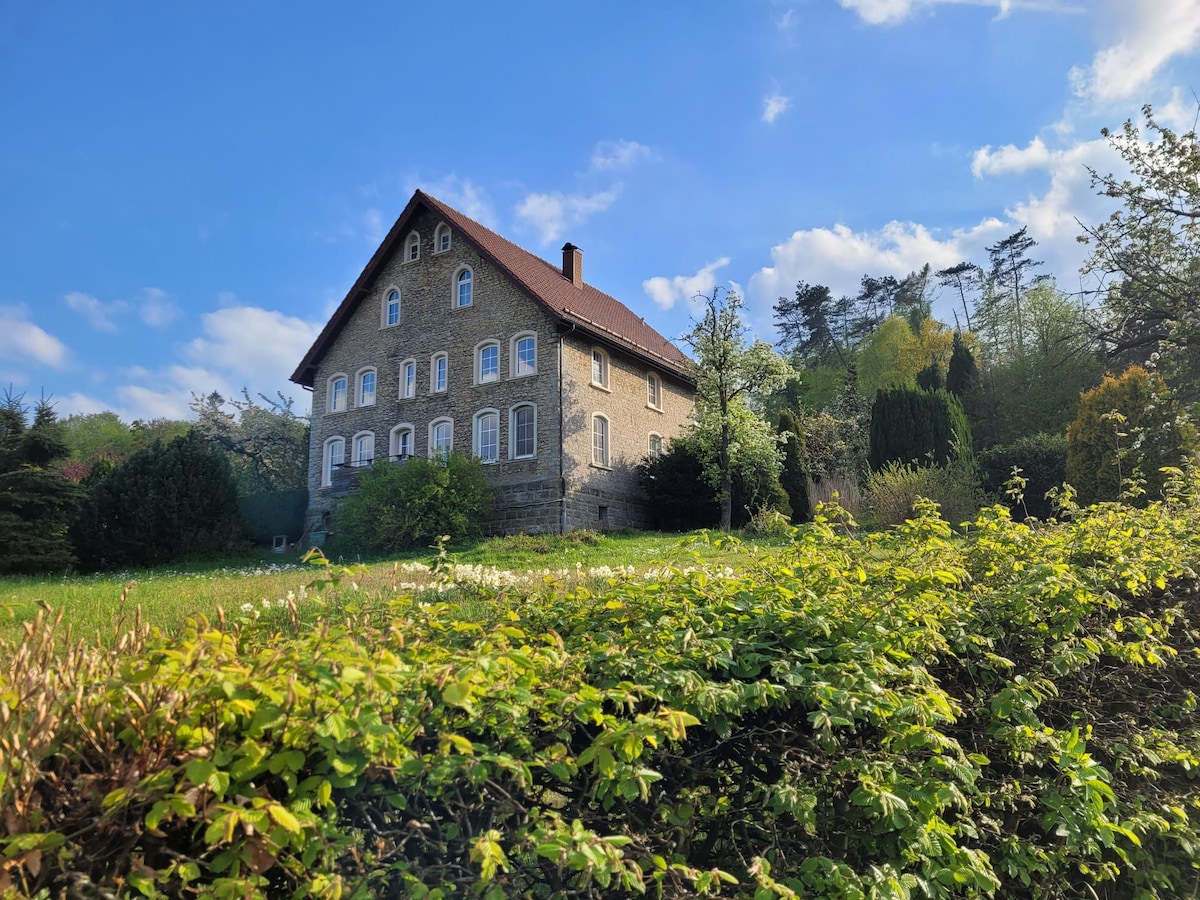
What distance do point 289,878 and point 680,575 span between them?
176 cm

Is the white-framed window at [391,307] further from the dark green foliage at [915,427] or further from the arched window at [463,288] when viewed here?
the dark green foliage at [915,427]

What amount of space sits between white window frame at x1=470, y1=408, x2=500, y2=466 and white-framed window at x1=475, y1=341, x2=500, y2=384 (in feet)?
3.18

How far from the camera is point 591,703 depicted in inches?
76.6

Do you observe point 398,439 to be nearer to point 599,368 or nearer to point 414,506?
point 414,506

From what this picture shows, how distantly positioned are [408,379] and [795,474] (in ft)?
42.0

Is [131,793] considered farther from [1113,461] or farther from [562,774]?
[1113,461]

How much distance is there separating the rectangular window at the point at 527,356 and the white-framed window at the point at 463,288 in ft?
8.32

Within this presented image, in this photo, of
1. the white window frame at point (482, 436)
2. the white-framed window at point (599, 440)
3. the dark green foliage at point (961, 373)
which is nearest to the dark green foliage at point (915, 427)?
the white-framed window at point (599, 440)

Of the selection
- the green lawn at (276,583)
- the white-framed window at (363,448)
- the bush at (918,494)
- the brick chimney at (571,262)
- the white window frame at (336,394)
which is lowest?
the green lawn at (276,583)

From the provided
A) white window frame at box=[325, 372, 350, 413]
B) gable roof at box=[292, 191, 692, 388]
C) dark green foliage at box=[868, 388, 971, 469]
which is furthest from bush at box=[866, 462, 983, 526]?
white window frame at box=[325, 372, 350, 413]

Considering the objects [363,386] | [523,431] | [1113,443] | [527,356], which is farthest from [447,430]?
[1113,443]

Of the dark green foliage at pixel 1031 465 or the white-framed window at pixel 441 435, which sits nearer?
the dark green foliage at pixel 1031 465

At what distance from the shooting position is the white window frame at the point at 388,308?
86.6 feet

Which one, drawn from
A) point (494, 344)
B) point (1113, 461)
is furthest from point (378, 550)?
point (1113, 461)
